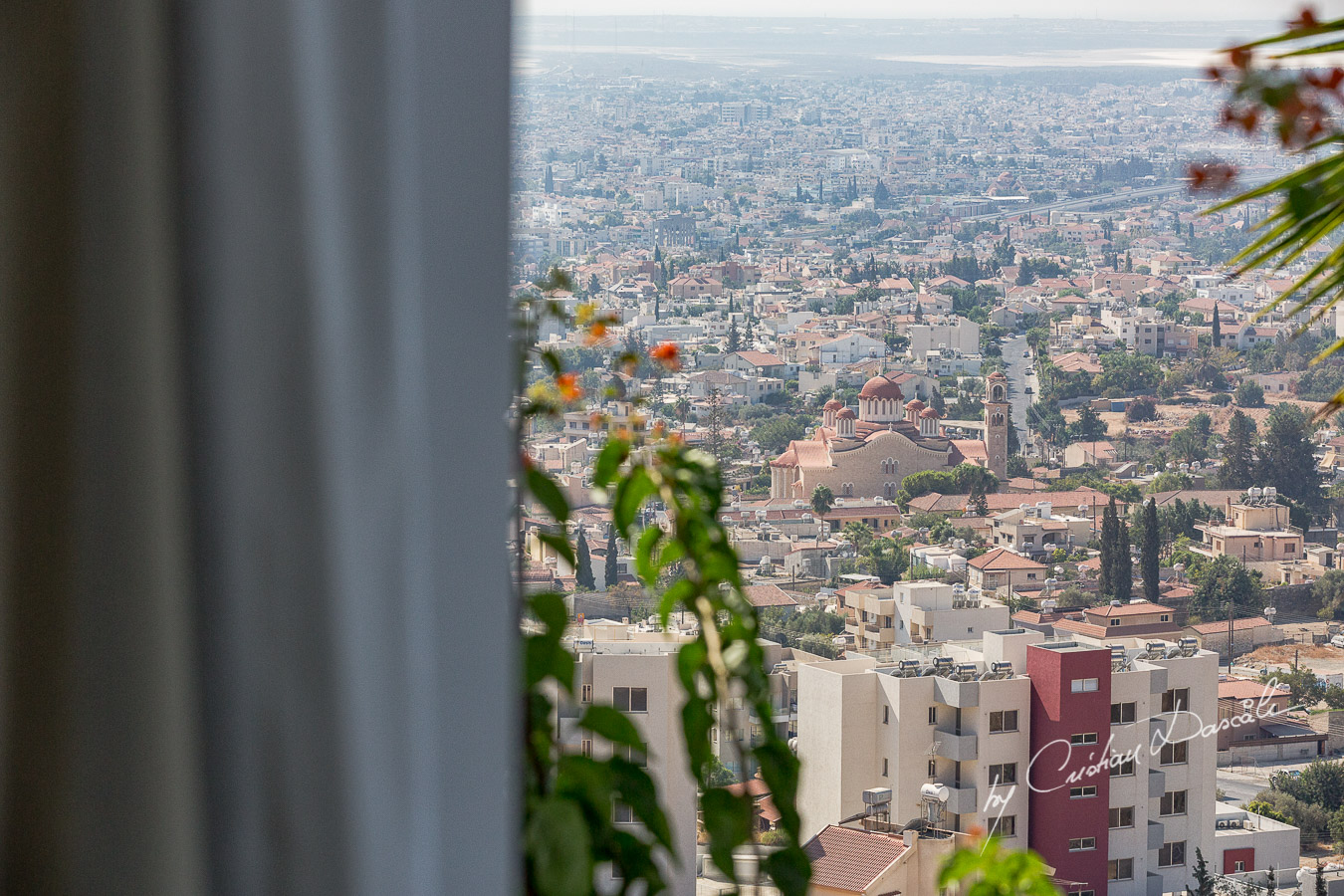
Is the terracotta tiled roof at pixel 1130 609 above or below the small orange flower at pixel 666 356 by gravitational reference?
below

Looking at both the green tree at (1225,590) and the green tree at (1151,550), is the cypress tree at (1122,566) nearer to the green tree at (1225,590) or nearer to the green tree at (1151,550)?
the green tree at (1151,550)

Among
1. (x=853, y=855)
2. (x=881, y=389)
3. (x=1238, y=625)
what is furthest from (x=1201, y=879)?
(x=881, y=389)

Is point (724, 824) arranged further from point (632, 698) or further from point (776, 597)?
point (776, 597)

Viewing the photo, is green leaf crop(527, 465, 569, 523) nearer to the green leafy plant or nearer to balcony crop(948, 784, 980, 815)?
the green leafy plant

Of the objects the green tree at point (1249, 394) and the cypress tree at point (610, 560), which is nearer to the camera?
the cypress tree at point (610, 560)

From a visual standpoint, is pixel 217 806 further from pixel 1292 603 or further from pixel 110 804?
pixel 1292 603

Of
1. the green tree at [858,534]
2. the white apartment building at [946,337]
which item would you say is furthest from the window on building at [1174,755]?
the white apartment building at [946,337]
